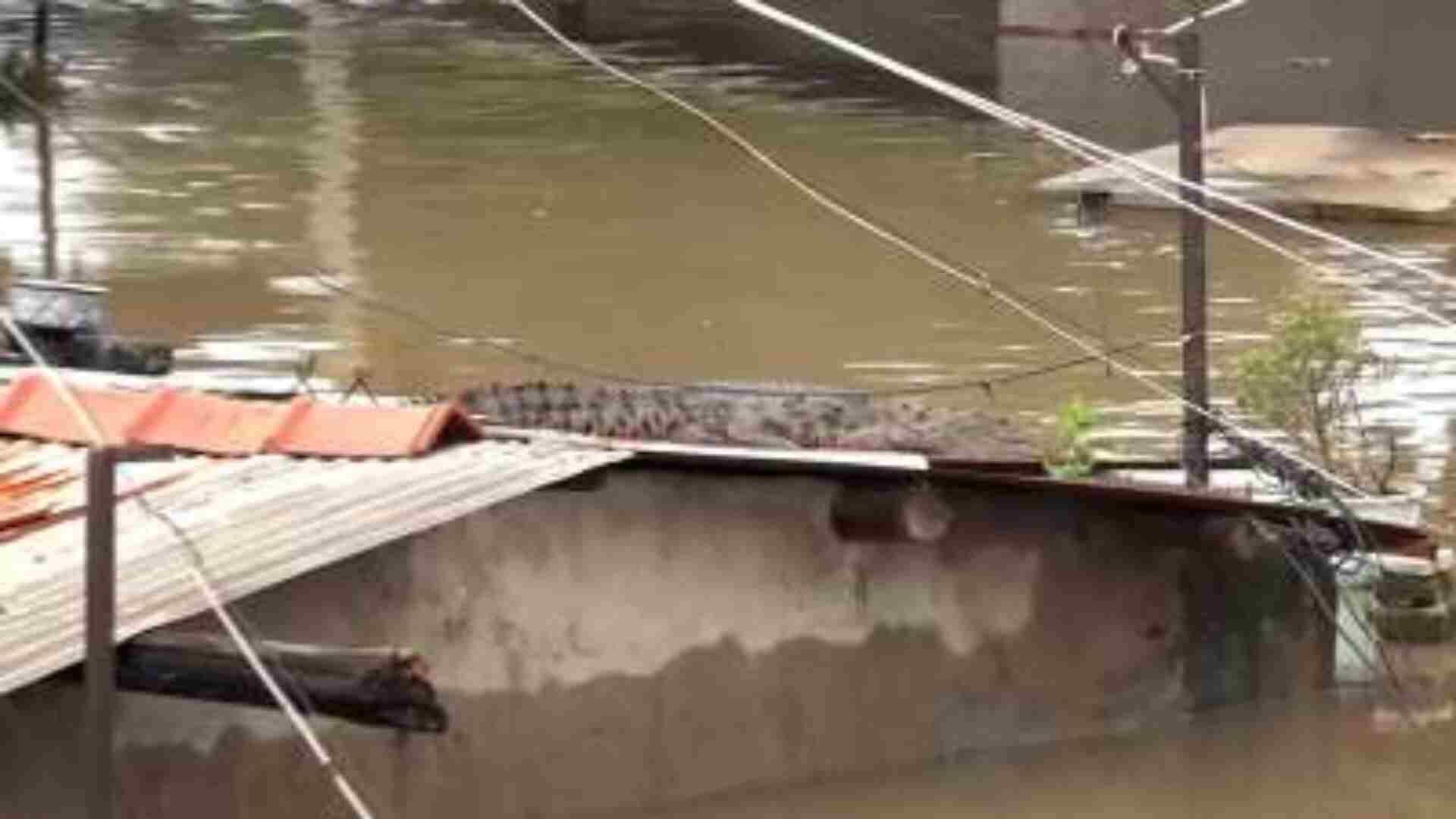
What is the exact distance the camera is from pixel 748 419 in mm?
9055

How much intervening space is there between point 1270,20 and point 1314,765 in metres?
13.9

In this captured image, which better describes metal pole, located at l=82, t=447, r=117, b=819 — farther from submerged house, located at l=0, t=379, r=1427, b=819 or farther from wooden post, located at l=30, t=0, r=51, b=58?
wooden post, located at l=30, t=0, r=51, b=58

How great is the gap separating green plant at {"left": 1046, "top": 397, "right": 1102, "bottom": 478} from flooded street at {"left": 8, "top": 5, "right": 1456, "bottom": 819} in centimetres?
82

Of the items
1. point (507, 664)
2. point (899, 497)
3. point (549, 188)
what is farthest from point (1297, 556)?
point (549, 188)

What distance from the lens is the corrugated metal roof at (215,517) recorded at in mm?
6430

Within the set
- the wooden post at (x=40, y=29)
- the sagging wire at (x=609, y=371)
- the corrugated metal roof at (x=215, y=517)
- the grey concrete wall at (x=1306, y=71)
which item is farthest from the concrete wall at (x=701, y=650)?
the wooden post at (x=40, y=29)

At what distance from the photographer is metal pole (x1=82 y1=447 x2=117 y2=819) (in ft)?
16.7

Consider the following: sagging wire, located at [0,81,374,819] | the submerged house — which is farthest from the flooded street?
sagging wire, located at [0,81,374,819]

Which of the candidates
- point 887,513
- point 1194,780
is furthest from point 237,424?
point 1194,780

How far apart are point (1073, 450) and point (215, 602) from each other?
11.4 ft

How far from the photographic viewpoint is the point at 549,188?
20141 millimetres

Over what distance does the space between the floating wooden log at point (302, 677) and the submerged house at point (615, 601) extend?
0.09 m

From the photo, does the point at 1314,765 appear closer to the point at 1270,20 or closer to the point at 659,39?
the point at 1270,20

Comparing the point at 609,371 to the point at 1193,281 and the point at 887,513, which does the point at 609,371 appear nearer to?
the point at 1193,281
